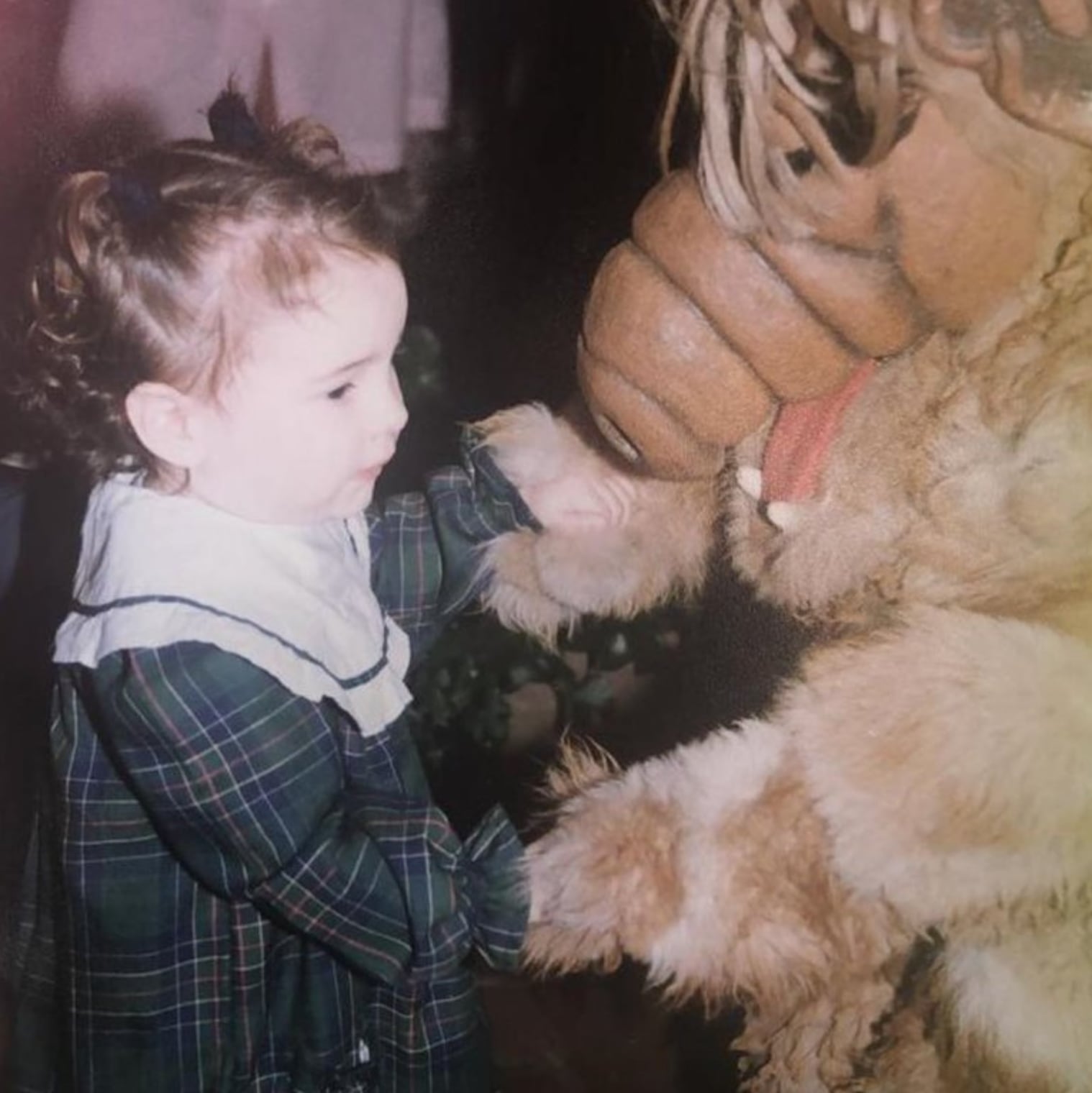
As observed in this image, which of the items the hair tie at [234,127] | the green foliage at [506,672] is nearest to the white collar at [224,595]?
the green foliage at [506,672]

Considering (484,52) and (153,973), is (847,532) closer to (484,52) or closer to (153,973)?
(484,52)

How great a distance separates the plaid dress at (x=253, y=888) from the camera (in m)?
0.69

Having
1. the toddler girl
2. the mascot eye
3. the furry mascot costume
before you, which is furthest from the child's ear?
the mascot eye

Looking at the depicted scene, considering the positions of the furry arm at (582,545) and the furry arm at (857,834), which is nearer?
the furry arm at (857,834)

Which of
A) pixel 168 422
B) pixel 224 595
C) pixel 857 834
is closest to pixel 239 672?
pixel 224 595

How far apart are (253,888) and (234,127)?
0.45 meters

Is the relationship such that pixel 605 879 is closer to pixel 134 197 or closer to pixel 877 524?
pixel 877 524

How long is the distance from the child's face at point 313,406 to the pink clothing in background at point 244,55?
0.38 ft

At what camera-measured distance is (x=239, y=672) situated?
2.27 ft

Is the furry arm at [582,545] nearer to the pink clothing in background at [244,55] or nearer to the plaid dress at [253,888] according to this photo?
the plaid dress at [253,888]

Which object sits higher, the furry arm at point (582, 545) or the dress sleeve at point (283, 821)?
the furry arm at point (582, 545)

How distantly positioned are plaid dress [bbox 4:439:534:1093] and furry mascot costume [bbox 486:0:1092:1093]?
8cm

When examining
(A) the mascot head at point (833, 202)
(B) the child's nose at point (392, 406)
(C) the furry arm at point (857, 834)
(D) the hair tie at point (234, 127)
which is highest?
(A) the mascot head at point (833, 202)

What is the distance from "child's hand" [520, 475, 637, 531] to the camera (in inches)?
32.2
